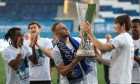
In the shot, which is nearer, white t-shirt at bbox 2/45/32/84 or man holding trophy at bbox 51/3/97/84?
man holding trophy at bbox 51/3/97/84

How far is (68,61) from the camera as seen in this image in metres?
3.07

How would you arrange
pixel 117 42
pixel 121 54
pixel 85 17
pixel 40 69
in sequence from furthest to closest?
pixel 40 69 < pixel 121 54 < pixel 117 42 < pixel 85 17

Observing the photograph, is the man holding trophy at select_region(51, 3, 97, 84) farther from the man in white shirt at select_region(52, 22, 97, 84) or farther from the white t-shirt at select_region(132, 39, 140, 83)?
the white t-shirt at select_region(132, 39, 140, 83)

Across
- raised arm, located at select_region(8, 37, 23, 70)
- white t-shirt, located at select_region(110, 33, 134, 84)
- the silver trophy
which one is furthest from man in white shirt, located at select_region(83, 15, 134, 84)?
raised arm, located at select_region(8, 37, 23, 70)

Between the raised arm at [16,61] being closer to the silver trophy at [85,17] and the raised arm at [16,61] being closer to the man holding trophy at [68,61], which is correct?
the man holding trophy at [68,61]

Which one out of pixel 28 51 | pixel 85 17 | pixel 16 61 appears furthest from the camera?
pixel 28 51

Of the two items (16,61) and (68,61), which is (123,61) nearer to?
(68,61)

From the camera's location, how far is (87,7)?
2.66m

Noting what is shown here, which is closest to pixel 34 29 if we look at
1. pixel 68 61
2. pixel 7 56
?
pixel 7 56

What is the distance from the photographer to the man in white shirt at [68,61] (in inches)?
120

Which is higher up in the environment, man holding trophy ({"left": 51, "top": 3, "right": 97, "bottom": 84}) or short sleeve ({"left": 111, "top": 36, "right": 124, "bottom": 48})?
short sleeve ({"left": 111, "top": 36, "right": 124, "bottom": 48})

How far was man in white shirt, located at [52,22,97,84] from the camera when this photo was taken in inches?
120

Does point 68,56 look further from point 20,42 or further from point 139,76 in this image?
point 139,76

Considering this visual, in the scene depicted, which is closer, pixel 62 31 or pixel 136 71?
pixel 62 31
